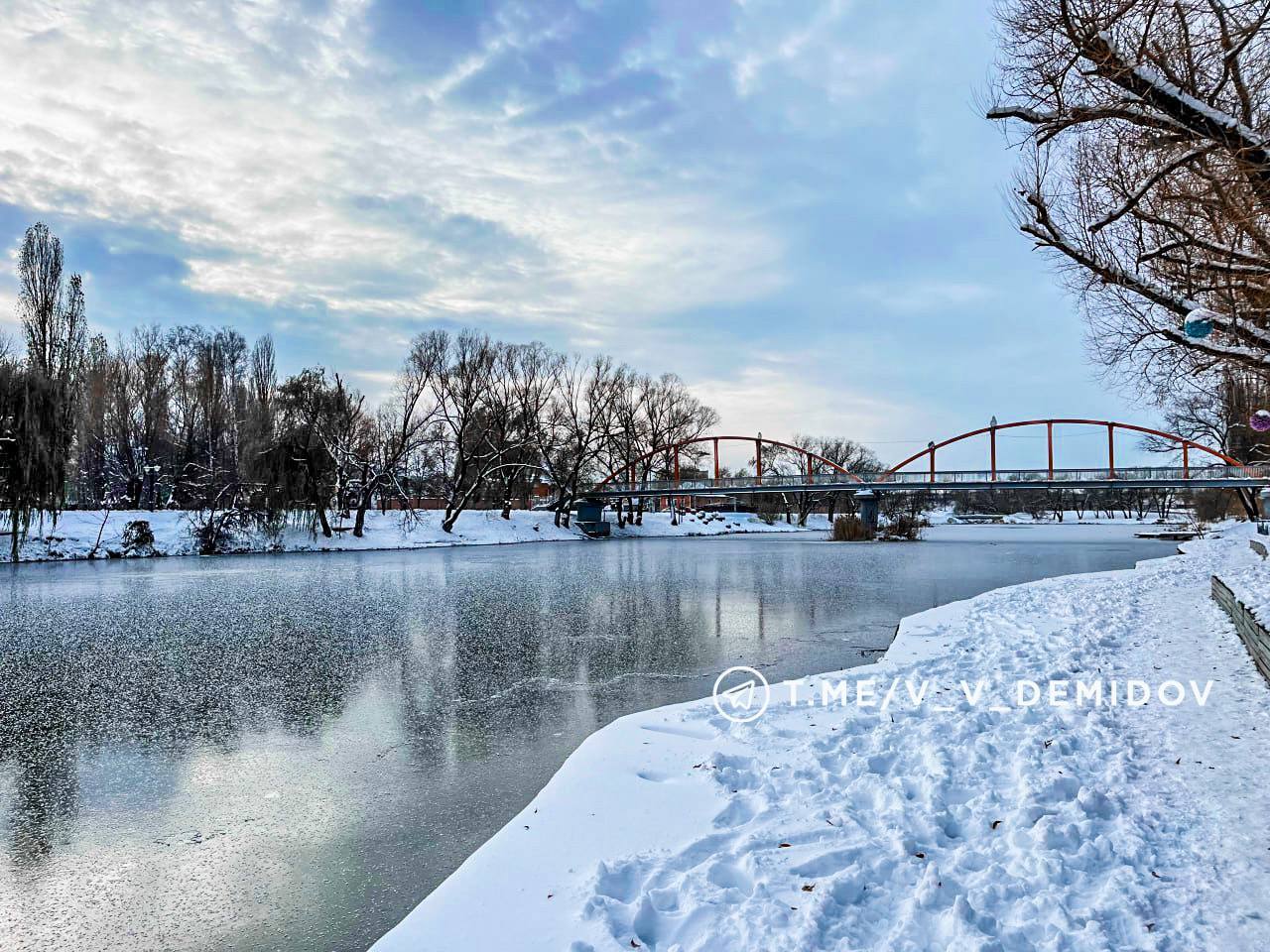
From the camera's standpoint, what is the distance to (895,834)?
3.73 m

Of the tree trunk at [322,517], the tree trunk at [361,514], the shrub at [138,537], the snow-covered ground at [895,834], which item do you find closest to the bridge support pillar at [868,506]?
the tree trunk at [361,514]

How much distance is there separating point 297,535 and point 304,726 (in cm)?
3622

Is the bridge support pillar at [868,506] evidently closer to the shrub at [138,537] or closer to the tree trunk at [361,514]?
the tree trunk at [361,514]

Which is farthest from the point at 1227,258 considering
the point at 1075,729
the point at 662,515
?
the point at 662,515

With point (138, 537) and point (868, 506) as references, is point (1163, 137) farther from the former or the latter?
point (868, 506)

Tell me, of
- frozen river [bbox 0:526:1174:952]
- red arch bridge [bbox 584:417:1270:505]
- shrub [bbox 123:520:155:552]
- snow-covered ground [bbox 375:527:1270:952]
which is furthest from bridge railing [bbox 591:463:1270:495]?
snow-covered ground [bbox 375:527:1270:952]

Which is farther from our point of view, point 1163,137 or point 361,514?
point 361,514

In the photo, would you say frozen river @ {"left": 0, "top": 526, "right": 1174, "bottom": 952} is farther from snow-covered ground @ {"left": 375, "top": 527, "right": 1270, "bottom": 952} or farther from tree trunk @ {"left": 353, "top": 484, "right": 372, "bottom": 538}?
tree trunk @ {"left": 353, "top": 484, "right": 372, "bottom": 538}

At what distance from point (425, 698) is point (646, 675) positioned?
2306 mm

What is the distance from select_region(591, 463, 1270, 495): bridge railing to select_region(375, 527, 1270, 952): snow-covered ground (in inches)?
2190

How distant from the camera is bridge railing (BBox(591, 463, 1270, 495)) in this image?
55.7 m

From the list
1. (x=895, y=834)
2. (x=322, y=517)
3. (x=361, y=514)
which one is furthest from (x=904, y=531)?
(x=895, y=834)

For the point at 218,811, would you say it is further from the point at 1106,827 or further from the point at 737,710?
the point at 1106,827

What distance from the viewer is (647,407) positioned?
67.1m
